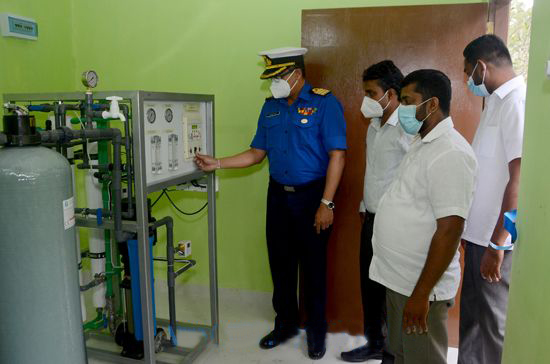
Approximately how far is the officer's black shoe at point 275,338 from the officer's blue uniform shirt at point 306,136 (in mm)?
897

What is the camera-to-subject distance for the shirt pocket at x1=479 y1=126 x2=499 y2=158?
1885 millimetres

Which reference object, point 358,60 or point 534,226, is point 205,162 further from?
point 534,226

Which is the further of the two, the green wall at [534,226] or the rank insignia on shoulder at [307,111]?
the rank insignia on shoulder at [307,111]

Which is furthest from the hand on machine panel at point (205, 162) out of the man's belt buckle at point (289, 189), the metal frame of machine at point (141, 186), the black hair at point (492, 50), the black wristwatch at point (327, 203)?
the black hair at point (492, 50)

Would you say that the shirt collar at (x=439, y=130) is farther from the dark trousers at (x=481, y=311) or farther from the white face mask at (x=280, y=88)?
the white face mask at (x=280, y=88)

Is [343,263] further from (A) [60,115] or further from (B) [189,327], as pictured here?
(A) [60,115]

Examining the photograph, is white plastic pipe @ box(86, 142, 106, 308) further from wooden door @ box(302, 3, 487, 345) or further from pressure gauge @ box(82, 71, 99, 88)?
wooden door @ box(302, 3, 487, 345)

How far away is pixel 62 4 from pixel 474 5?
254 cm

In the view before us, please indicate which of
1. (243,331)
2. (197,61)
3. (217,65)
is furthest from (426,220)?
(197,61)

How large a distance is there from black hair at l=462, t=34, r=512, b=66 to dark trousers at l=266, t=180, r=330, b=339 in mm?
1002

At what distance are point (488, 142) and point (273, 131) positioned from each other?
110 centimetres

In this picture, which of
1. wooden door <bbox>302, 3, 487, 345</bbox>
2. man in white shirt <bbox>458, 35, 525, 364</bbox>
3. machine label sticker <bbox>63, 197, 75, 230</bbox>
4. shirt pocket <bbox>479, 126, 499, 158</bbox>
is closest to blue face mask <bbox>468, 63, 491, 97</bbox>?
man in white shirt <bbox>458, 35, 525, 364</bbox>

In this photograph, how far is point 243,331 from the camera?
2.78m

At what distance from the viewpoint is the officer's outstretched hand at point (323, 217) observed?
7.75 feet
